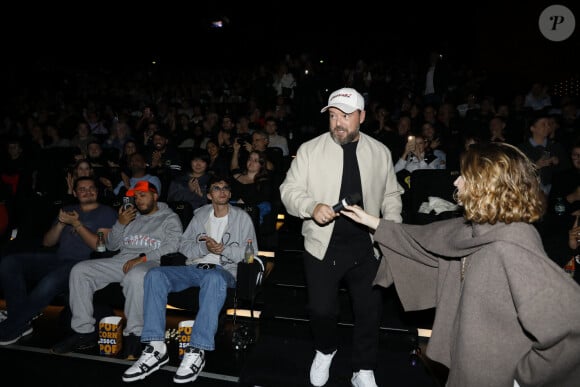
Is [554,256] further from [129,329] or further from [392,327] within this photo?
[129,329]

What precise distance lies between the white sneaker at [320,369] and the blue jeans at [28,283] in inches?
102

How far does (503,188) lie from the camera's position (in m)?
1.70

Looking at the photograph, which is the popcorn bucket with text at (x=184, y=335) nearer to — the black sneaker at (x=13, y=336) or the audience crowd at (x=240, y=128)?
the black sneaker at (x=13, y=336)

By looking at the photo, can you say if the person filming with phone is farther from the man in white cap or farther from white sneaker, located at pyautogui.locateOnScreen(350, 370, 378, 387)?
white sneaker, located at pyautogui.locateOnScreen(350, 370, 378, 387)

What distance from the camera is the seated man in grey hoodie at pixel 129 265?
12.5 feet

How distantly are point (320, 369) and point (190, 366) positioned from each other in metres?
1.07

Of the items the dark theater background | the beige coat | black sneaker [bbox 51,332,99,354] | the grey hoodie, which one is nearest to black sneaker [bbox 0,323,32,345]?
black sneaker [bbox 51,332,99,354]

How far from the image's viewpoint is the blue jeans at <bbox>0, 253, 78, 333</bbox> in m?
4.01

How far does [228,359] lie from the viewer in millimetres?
3803

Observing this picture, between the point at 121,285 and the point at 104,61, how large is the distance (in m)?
13.9

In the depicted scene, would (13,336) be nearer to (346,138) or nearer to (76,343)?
(76,343)

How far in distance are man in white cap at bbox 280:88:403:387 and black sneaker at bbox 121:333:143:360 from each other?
175 centimetres

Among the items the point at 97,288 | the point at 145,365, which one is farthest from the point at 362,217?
the point at 97,288

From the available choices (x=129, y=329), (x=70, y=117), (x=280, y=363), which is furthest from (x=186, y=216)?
(x=70, y=117)
